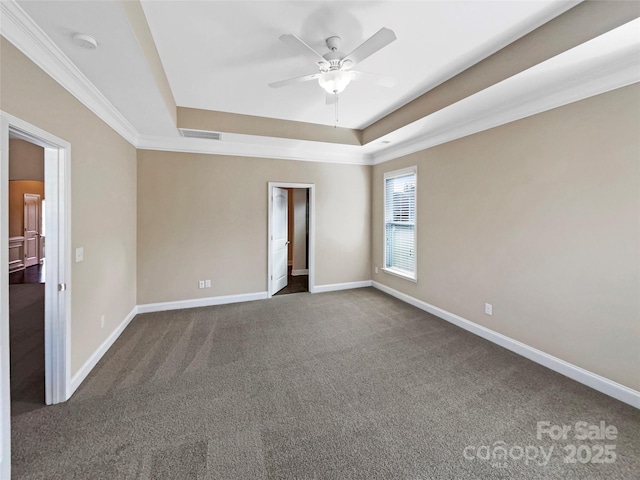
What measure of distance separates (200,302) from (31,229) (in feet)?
21.4

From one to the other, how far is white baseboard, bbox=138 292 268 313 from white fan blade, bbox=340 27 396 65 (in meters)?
3.71

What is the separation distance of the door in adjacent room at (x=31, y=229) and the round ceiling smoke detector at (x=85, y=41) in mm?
7728

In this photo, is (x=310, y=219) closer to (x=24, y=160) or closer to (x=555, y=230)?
(x=555, y=230)

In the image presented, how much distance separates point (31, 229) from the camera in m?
7.22

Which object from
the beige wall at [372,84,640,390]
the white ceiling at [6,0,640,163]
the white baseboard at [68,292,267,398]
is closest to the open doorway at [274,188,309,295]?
the white baseboard at [68,292,267,398]

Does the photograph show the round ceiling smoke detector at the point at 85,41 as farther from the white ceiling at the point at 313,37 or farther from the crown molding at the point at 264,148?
the crown molding at the point at 264,148

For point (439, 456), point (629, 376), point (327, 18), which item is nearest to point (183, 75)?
point (327, 18)

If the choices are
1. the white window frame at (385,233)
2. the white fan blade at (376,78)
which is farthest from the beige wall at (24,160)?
the white window frame at (385,233)

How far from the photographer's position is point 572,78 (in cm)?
232

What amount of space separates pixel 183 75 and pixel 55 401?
10.2ft

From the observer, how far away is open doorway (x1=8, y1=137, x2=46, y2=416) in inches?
92.6

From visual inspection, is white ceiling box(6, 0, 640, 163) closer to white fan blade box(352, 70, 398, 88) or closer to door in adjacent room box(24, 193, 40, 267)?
white fan blade box(352, 70, 398, 88)

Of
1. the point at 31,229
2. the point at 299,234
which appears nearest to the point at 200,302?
the point at 299,234

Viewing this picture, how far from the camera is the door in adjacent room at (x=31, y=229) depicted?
7.02 metres
